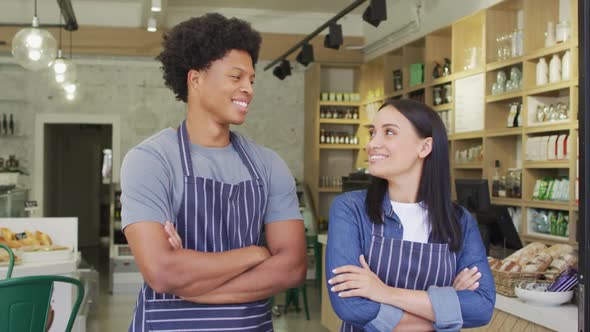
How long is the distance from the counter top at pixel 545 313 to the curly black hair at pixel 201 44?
1.64 m

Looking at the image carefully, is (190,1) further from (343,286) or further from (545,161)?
(343,286)

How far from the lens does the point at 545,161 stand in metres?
5.86

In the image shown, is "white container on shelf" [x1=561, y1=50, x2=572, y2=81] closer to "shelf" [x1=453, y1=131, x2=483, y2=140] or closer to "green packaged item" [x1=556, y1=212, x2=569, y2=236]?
"green packaged item" [x1=556, y1=212, x2=569, y2=236]

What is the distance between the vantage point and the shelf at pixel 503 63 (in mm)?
6128

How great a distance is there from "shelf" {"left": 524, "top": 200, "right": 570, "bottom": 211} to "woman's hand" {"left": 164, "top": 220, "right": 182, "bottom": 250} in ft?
14.5

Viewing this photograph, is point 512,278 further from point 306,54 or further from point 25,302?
point 306,54

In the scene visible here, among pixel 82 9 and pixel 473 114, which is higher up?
pixel 82 9

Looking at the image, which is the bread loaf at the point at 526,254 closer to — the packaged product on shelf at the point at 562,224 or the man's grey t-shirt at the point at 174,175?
the man's grey t-shirt at the point at 174,175

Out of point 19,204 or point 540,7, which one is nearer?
point 540,7

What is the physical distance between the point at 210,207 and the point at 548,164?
456 centimetres

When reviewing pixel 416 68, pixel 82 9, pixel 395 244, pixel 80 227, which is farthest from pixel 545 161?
pixel 80 227

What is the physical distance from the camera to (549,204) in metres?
5.79

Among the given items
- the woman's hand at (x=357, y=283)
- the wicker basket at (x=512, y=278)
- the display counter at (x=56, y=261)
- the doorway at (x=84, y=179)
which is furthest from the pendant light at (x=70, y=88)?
the woman's hand at (x=357, y=283)

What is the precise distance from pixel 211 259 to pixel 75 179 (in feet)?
43.5
